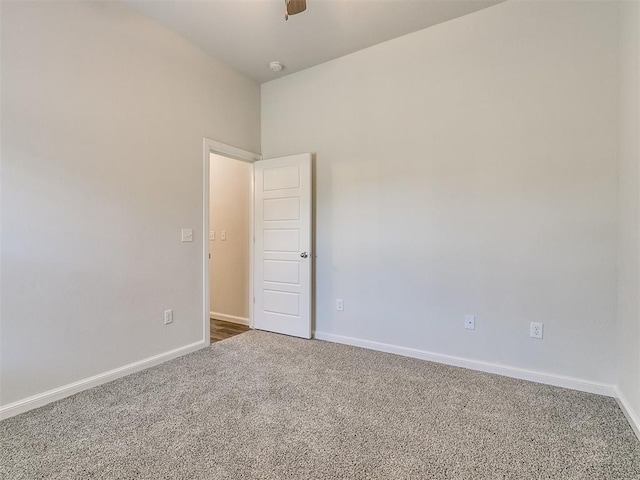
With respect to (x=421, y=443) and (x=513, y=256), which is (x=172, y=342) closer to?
(x=421, y=443)

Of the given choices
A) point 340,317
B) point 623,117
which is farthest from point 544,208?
point 340,317

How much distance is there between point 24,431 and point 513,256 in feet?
11.1

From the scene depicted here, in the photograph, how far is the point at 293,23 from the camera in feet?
8.84

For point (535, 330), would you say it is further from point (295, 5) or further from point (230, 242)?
point (230, 242)

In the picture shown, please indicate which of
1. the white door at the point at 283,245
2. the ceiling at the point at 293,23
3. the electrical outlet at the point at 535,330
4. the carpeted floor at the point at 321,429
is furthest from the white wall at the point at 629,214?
the white door at the point at 283,245


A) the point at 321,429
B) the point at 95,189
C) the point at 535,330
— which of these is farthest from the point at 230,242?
the point at 535,330

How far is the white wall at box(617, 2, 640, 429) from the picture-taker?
1845 millimetres

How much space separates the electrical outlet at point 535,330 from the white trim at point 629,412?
53 centimetres

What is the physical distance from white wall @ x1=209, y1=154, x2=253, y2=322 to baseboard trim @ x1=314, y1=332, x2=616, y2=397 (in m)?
1.35

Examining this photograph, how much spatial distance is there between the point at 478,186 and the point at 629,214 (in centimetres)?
93

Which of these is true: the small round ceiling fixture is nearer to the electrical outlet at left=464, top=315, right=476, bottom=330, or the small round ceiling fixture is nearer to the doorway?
the doorway

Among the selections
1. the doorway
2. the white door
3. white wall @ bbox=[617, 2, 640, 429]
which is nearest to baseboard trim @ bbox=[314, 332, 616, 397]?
white wall @ bbox=[617, 2, 640, 429]

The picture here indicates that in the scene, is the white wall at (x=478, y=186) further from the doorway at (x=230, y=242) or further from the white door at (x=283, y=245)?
the doorway at (x=230, y=242)

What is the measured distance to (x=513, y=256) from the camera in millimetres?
2500
